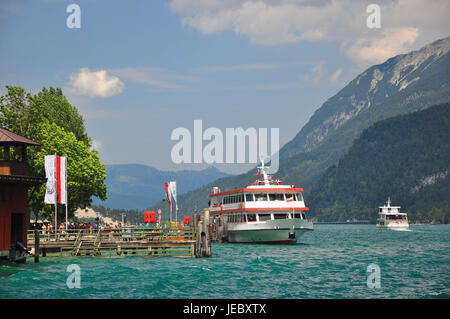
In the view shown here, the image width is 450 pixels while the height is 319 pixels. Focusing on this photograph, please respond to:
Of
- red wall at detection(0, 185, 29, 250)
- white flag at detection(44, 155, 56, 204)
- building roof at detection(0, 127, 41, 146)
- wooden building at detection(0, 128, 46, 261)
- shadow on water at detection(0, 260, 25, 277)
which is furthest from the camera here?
white flag at detection(44, 155, 56, 204)

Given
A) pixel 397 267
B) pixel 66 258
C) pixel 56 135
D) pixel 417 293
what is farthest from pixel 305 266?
pixel 56 135

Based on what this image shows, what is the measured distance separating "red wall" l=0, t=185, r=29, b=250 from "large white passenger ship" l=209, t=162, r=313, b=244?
3546cm

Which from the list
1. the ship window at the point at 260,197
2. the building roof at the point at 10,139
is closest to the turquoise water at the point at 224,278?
the building roof at the point at 10,139

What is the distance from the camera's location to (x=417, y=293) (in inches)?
1266

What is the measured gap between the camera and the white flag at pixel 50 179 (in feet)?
175

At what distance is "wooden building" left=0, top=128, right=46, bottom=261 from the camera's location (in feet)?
131

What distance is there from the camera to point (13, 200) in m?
40.8

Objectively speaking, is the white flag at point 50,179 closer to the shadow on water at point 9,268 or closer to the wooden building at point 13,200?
the wooden building at point 13,200
